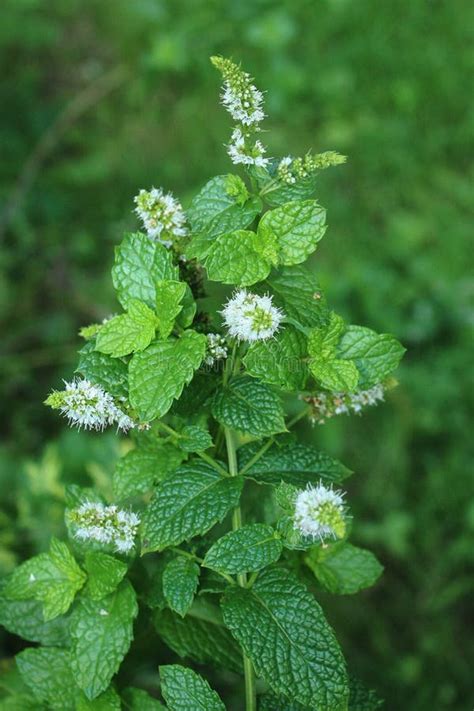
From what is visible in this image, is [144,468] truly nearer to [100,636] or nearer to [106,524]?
[106,524]

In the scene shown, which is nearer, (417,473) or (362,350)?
(362,350)

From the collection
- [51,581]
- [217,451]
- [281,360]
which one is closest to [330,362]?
[281,360]

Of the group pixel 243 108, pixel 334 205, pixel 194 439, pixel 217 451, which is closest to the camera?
pixel 243 108

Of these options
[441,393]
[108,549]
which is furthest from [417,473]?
[108,549]

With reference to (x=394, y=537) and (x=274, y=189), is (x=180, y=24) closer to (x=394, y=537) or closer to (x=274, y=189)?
(x=394, y=537)

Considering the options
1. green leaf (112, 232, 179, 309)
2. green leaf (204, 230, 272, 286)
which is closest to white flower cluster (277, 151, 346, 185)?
green leaf (204, 230, 272, 286)

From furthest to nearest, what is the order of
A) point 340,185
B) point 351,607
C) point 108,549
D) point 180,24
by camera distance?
point 180,24 → point 340,185 → point 351,607 → point 108,549
